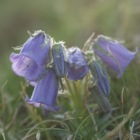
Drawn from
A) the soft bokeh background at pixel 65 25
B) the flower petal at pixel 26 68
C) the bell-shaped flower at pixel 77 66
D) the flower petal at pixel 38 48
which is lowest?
the soft bokeh background at pixel 65 25

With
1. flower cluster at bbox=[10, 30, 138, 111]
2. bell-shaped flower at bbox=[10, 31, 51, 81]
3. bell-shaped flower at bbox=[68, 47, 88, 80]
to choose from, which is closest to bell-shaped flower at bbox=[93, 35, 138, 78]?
flower cluster at bbox=[10, 30, 138, 111]

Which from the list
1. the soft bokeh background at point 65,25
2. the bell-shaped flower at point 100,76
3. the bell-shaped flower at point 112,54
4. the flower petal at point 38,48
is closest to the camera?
the flower petal at point 38,48

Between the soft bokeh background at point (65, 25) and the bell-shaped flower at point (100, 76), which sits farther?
the soft bokeh background at point (65, 25)

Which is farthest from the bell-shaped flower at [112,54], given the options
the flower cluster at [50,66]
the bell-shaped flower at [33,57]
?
the bell-shaped flower at [33,57]

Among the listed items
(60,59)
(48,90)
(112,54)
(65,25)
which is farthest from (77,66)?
(65,25)

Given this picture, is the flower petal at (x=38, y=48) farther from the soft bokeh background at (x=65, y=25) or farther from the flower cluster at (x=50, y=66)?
the soft bokeh background at (x=65, y=25)

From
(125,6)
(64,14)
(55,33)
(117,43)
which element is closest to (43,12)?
(64,14)

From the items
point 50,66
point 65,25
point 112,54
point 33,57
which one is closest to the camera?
point 33,57

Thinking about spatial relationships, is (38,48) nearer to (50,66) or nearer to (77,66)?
(50,66)
